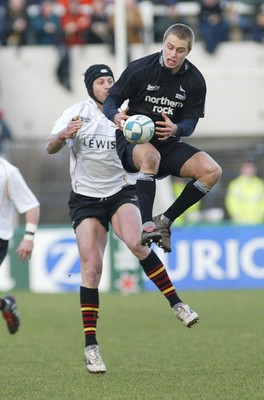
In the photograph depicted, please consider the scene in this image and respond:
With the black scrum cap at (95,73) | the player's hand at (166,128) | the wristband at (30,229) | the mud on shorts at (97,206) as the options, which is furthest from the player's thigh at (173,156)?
the wristband at (30,229)

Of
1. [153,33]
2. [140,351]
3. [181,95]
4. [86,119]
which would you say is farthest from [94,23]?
[181,95]

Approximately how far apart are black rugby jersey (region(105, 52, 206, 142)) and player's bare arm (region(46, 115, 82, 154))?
15.2 inches

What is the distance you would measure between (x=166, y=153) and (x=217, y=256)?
33.3 ft

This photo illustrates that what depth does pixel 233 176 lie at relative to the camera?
20.6 m

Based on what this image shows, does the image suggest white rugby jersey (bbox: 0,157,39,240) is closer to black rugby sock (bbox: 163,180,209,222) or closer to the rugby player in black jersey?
the rugby player in black jersey

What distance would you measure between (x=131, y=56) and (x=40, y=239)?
4.51m

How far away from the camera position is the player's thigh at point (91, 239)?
371 inches

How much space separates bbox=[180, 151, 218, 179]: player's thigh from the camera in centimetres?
912

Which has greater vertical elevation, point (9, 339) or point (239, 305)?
point (9, 339)

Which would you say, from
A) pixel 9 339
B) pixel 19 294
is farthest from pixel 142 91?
pixel 19 294

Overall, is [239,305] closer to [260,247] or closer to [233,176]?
[260,247]

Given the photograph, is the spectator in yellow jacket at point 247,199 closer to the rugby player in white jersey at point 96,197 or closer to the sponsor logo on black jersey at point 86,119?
the rugby player in white jersey at point 96,197

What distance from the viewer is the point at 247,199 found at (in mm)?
20250

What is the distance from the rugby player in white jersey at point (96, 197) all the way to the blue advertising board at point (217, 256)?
947cm
